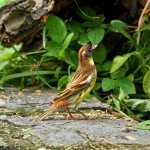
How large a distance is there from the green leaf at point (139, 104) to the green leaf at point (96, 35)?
53 cm

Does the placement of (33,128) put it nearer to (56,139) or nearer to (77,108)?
(56,139)

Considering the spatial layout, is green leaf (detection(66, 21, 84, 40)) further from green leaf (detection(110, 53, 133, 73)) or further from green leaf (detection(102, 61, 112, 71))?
green leaf (detection(110, 53, 133, 73))

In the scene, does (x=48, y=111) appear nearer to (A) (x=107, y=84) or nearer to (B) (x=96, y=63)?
(A) (x=107, y=84)

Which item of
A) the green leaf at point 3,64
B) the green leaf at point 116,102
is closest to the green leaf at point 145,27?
the green leaf at point 116,102

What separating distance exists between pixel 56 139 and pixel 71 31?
1687mm

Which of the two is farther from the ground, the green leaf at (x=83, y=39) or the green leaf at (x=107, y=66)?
the green leaf at (x=83, y=39)

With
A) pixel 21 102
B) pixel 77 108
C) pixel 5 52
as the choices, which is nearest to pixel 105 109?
pixel 77 108

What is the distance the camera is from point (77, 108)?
402 cm

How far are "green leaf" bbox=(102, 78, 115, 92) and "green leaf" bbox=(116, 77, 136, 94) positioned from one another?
1.7 inches

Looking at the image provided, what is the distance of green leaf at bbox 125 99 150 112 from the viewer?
4122 mm

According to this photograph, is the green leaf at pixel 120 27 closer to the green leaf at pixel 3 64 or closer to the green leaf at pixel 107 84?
the green leaf at pixel 107 84

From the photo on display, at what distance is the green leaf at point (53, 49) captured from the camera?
447 cm

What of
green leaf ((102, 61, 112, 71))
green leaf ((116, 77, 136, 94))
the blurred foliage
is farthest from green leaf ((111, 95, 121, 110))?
green leaf ((102, 61, 112, 71))

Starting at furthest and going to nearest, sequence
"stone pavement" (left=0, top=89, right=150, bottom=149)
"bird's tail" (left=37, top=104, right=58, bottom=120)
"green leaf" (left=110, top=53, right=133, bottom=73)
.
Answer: "green leaf" (left=110, top=53, right=133, bottom=73), "bird's tail" (left=37, top=104, right=58, bottom=120), "stone pavement" (left=0, top=89, right=150, bottom=149)
